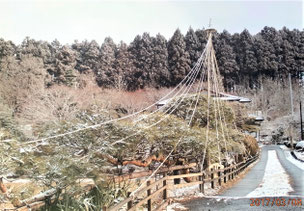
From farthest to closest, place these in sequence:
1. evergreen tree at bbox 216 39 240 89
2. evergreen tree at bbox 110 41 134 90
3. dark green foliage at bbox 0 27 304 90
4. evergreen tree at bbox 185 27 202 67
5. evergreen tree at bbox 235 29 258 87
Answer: evergreen tree at bbox 235 29 258 87, evergreen tree at bbox 216 39 240 89, evergreen tree at bbox 185 27 202 67, dark green foliage at bbox 0 27 304 90, evergreen tree at bbox 110 41 134 90

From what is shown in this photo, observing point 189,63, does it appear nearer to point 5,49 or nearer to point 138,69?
point 138,69

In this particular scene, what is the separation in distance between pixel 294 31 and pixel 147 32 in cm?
2455

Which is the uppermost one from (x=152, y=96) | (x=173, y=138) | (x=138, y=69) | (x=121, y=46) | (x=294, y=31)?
(x=294, y=31)

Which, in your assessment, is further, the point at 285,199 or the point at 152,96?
the point at 152,96

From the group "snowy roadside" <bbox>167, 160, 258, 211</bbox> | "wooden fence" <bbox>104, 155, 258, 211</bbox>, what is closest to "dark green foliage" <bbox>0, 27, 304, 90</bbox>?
"wooden fence" <bbox>104, 155, 258, 211</bbox>

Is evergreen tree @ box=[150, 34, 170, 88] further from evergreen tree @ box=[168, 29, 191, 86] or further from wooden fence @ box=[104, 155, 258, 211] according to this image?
wooden fence @ box=[104, 155, 258, 211]

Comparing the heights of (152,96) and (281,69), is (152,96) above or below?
below

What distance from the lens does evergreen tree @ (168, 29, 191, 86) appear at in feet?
126

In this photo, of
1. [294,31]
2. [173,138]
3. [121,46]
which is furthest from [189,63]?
[173,138]

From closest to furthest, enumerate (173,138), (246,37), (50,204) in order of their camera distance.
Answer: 1. (50,204)
2. (173,138)
3. (246,37)

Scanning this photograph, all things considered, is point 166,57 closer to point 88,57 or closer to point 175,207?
point 88,57

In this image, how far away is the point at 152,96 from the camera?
32.2 metres

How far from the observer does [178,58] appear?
130 feet

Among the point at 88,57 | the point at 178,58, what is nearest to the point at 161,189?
the point at 178,58
